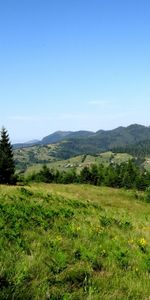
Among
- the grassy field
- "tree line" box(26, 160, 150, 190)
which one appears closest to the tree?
"tree line" box(26, 160, 150, 190)

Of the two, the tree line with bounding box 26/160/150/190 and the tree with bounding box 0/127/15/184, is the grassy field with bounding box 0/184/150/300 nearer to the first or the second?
the tree with bounding box 0/127/15/184

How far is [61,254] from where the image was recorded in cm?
741

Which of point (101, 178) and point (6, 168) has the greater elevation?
point (6, 168)

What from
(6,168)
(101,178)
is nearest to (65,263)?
(6,168)

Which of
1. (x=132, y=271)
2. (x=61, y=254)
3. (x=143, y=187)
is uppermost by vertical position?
(x=61, y=254)

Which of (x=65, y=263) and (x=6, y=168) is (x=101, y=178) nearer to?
(x=6, y=168)

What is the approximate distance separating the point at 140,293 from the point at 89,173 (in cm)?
13478

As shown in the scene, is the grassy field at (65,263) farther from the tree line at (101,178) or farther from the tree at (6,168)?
the tree line at (101,178)

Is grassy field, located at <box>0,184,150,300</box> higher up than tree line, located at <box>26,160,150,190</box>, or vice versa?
grassy field, located at <box>0,184,150,300</box>

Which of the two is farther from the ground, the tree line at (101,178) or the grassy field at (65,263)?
the grassy field at (65,263)

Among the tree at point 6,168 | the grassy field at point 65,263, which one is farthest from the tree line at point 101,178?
the grassy field at point 65,263

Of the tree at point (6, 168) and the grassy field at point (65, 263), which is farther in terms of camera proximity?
the tree at point (6, 168)

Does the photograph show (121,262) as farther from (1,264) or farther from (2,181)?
(2,181)

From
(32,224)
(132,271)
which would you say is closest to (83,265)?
(132,271)
